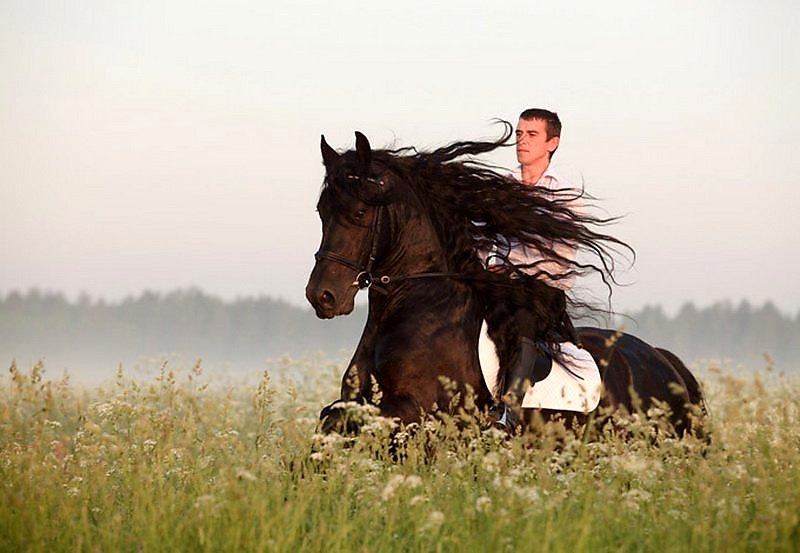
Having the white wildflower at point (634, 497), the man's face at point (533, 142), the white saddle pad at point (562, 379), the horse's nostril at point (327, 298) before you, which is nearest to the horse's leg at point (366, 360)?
the horse's nostril at point (327, 298)

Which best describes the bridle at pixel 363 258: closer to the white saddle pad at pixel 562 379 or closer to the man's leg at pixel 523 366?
the white saddle pad at pixel 562 379

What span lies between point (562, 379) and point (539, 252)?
1028mm

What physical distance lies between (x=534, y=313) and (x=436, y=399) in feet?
3.75

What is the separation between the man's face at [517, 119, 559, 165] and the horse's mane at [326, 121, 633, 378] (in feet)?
0.50

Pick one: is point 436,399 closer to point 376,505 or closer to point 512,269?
point 512,269

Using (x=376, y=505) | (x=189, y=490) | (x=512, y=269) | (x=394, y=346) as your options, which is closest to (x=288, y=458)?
(x=189, y=490)

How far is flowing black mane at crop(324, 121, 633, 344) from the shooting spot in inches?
372

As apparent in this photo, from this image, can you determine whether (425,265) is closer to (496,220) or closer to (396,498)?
(496,220)

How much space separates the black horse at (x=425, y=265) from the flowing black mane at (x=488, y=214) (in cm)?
1

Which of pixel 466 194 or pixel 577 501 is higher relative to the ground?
pixel 466 194

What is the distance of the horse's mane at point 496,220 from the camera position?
31.1 feet

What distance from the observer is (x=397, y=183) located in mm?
9273

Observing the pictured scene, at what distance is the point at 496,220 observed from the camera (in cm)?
977

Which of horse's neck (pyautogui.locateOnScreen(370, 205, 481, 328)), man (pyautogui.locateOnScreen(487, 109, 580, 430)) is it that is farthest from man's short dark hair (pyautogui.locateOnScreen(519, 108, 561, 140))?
horse's neck (pyautogui.locateOnScreen(370, 205, 481, 328))
